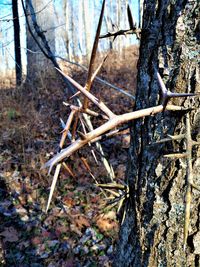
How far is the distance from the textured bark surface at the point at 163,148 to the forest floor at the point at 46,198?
97 centimetres

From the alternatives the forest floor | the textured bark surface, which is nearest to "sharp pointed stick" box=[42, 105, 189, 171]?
the textured bark surface

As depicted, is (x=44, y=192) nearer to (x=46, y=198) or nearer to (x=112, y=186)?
(x=46, y=198)

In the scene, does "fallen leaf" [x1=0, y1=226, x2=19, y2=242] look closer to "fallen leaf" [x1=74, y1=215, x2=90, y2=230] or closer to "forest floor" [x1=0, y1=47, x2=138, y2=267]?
"forest floor" [x1=0, y1=47, x2=138, y2=267]

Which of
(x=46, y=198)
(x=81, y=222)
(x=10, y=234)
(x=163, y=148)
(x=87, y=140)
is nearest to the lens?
(x=87, y=140)

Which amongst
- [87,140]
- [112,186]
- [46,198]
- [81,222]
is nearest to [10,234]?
[46,198]

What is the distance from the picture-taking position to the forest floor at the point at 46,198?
324 centimetres

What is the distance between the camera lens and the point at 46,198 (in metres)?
4.05

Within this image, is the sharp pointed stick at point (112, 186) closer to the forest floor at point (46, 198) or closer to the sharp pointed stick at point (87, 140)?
the sharp pointed stick at point (87, 140)

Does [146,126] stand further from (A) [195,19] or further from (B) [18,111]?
(B) [18,111]

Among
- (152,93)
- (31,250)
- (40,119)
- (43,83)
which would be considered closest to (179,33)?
(152,93)

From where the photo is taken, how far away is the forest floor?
324cm

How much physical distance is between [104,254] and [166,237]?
2.40m

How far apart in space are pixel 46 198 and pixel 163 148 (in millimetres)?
3372

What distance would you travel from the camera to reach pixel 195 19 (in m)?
0.86
